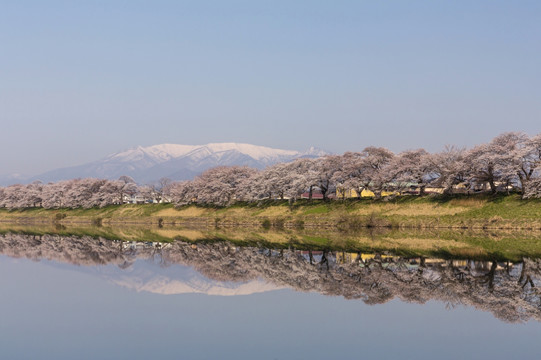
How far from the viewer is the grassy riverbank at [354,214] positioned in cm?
5794

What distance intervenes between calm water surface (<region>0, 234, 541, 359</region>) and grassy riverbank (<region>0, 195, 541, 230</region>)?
93.6 feet

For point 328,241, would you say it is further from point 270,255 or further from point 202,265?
point 202,265

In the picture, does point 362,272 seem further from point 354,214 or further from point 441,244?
point 354,214

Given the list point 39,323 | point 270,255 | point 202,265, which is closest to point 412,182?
point 270,255

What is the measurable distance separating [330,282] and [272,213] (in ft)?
184

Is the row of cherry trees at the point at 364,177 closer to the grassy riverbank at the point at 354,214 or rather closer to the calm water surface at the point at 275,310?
the grassy riverbank at the point at 354,214

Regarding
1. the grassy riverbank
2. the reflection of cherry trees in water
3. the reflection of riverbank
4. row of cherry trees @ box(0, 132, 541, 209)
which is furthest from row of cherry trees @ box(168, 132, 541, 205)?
the reflection of cherry trees in water

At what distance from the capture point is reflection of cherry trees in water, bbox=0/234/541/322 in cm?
2152

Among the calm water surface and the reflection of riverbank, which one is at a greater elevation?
the calm water surface

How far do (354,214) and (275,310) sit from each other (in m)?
51.5

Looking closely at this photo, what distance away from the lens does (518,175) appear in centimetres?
6219

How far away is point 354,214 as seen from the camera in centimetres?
7075

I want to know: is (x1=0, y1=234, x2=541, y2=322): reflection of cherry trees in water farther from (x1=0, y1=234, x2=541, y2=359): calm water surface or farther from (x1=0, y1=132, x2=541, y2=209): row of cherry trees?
(x1=0, y1=132, x2=541, y2=209): row of cherry trees

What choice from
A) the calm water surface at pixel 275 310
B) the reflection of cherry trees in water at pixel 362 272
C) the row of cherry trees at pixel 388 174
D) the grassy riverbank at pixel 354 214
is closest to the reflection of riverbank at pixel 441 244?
the reflection of cherry trees in water at pixel 362 272
